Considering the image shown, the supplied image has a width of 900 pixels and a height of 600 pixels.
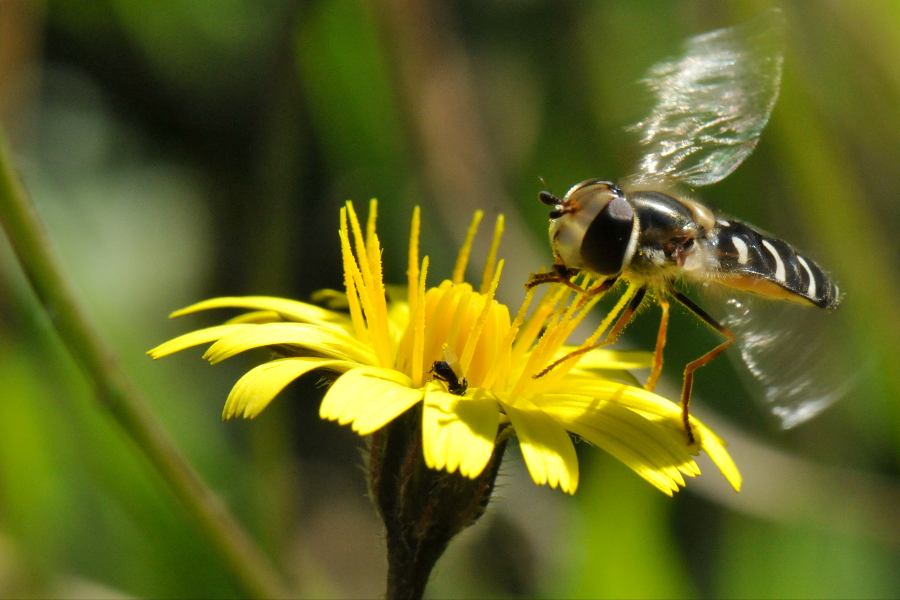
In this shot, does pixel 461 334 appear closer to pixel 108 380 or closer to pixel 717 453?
pixel 717 453

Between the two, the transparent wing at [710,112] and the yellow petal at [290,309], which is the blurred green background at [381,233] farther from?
the yellow petal at [290,309]

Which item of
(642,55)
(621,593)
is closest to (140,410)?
(621,593)

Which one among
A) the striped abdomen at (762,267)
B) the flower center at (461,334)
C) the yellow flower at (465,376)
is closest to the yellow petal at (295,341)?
the yellow flower at (465,376)

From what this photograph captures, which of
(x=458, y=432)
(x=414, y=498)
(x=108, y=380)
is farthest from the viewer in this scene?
(x=414, y=498)

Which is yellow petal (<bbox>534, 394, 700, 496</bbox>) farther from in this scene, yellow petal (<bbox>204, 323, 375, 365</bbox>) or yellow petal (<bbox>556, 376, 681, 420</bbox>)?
yellow petal (<bbox>204, 323, 375, 365</bbox>)

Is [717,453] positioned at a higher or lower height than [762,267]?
lower

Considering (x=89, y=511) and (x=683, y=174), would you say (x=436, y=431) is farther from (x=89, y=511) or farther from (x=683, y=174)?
(x=89, y=511)

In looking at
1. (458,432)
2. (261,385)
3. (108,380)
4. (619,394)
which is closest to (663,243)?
(619,394)
